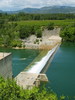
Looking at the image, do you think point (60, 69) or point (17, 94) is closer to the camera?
point (17, 94)

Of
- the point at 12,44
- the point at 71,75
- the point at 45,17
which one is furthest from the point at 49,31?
the point at 71,75

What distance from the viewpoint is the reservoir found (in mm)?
16688

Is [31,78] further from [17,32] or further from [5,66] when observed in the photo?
[17,32]

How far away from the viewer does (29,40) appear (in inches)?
1681

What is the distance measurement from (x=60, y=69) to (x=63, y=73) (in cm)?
158

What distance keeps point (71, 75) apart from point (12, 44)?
18.4 m

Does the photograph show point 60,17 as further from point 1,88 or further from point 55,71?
point 1,88

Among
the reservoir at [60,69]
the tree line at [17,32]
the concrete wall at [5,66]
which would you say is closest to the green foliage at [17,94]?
the concrete wall at [5,66]

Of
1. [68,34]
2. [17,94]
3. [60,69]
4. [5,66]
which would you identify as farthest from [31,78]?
[68,34]

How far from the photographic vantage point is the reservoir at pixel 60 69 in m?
16.7

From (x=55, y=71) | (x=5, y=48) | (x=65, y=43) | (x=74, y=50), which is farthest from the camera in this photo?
(x=65, y=43)

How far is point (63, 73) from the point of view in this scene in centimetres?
2089

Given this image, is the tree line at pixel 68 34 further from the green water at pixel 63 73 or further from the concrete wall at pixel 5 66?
the concrete wall at pixel 5 66

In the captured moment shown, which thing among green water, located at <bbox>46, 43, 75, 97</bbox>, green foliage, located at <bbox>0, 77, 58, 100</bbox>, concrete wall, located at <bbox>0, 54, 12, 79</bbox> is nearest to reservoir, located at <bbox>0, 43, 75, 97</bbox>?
green water, located at <bbox>46, 43, 75, 97</bbox>
